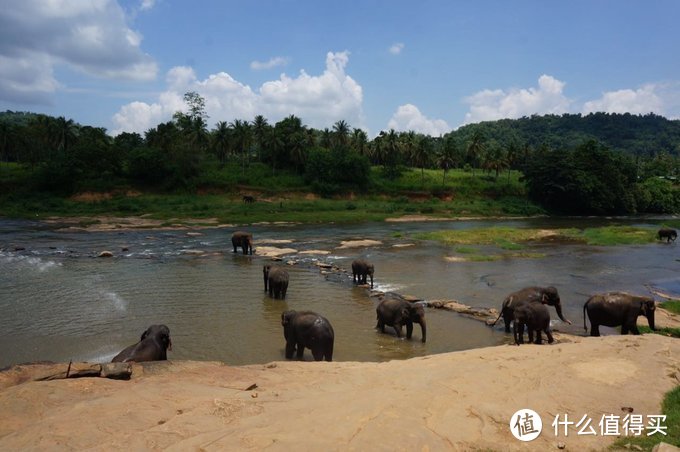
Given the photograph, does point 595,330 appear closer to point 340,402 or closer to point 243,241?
point 340,402

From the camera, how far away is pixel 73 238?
130 feet

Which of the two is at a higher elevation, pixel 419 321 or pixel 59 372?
pixel 59 372

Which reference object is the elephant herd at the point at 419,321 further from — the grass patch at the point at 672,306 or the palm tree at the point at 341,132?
the palm tree at the point at 341,132

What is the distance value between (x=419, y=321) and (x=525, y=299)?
3.70m

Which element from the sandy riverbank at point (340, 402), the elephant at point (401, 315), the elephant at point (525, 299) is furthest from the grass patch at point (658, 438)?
the elephant at point (525, 299)

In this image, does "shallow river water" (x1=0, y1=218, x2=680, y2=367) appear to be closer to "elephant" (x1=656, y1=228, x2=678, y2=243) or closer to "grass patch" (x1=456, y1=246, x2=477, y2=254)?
"grass patch" (x1=456, y1=246, x2=477, y2=254)

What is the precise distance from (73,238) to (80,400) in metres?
36.6

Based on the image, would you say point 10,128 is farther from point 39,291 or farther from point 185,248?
point 39,291

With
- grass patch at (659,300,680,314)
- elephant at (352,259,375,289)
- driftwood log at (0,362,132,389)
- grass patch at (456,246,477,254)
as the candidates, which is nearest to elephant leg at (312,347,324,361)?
driftwood log at (0,362,132,389)

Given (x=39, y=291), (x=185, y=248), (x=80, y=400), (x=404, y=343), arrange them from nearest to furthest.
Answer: (x=80, y=400), (x=404, y=343), (x=39, y=291), (x=185, y=248)

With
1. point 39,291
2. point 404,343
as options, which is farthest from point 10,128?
point 404,343

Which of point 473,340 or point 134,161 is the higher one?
point 134,161

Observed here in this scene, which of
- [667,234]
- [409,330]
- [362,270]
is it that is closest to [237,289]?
[362,270]

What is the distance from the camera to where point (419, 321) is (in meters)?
13.9
